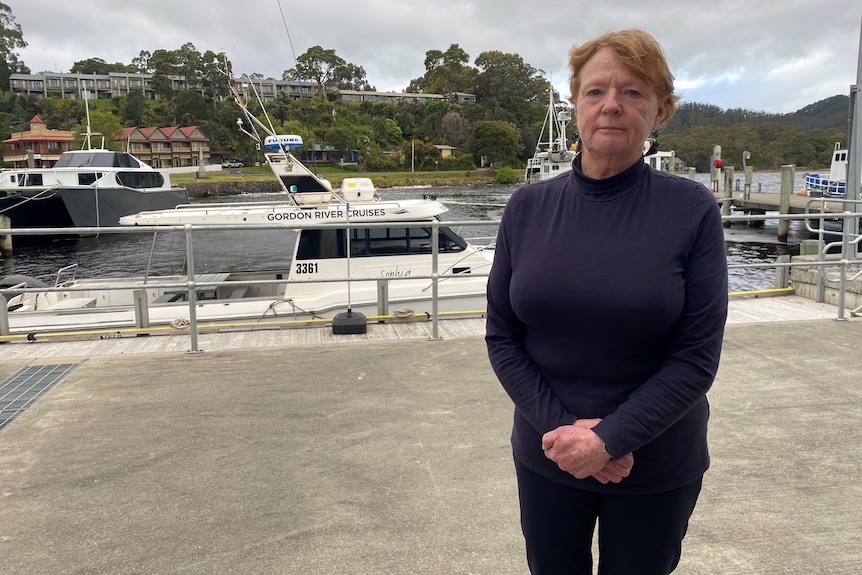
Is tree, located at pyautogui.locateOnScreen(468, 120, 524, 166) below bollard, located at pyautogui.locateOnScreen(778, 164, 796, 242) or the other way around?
the other way around

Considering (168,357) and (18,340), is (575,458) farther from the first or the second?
(18,340)

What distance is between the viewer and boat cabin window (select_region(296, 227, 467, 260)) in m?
8.95

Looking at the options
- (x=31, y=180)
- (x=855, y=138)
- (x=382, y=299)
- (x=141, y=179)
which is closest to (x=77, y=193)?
(x=31, y=180)

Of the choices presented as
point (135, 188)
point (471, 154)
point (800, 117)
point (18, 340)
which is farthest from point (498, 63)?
point (18, 340)

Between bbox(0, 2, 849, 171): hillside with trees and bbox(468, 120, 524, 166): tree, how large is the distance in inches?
6.0

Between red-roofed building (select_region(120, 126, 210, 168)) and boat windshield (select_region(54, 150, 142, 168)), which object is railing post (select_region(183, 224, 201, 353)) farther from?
red-roofed building (select_region(120, 126, 210, 168))

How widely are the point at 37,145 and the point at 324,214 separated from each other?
89.2 meters

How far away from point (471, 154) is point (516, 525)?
103724 millimetres

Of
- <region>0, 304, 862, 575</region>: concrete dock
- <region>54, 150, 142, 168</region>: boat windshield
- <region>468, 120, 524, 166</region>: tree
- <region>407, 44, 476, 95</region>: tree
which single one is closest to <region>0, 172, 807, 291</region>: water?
<region>54, 150, 142, 168</region>: boat windshield

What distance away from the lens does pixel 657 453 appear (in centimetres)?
161

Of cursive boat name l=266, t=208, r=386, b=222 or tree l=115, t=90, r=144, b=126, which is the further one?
tree l=115, t=90, r=144, b=126

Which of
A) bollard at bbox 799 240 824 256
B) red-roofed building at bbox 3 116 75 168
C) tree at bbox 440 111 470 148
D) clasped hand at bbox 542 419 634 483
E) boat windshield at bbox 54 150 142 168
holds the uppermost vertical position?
tree at bbox 440 111 470 148

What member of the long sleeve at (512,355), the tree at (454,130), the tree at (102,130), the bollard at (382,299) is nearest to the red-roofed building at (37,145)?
the tree at (102,130)

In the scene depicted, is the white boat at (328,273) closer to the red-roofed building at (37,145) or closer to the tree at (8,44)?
the red-roofed building at (37,145)
